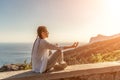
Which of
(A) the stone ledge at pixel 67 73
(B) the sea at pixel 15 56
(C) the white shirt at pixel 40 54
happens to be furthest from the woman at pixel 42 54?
(B) the sea at pixel 15 56

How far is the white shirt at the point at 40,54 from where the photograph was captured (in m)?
8.20

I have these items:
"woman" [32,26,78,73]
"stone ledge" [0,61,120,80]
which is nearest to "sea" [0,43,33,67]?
"woman" [32,26,78,73]

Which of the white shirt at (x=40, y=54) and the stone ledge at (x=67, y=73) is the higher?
the white shirt at (x=40, y=54)

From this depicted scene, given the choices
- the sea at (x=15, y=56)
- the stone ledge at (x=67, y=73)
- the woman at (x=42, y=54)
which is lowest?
the stone ledge at (x=67, y=73)

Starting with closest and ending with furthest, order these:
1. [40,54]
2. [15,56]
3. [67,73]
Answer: [67,73], [40,54], [15,56]

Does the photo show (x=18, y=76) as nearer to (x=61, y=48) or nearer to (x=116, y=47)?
(x=61, y=48)

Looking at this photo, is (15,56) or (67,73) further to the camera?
(15,56)

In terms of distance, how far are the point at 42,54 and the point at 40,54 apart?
5 centimetres

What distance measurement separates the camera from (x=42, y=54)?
8344mm

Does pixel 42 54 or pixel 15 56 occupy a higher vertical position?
pixel 15 56

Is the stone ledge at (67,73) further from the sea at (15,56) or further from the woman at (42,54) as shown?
the sea at (15,56)

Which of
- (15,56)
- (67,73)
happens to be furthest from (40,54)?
(15,56)

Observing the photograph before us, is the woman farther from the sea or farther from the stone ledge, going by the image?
the sea

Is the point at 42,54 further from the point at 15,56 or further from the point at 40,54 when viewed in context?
the point at 15,56
